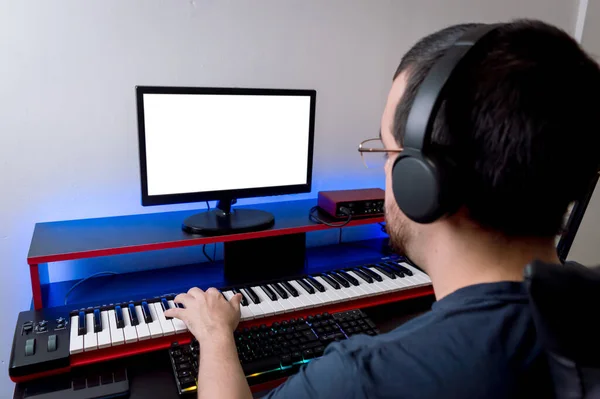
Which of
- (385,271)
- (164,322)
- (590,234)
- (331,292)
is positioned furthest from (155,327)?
(590,234)

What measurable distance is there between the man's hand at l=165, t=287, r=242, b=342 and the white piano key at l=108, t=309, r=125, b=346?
0.10m

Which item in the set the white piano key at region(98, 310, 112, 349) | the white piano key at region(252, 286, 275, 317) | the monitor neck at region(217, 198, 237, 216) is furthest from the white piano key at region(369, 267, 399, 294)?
the white piano key at region(98, 310, 112, 349)

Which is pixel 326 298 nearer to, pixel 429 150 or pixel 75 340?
pixel 75 340

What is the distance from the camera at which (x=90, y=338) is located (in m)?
0.99

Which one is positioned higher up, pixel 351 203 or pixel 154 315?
pixel 351 203

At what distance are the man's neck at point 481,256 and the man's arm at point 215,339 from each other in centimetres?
40

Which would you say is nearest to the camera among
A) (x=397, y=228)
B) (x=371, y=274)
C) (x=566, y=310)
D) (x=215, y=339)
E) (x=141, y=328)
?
(x=566, y=310)

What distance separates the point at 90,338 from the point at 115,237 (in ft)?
0.98

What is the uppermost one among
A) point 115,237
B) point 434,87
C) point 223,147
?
point 434,87

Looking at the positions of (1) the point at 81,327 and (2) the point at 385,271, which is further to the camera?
(2) the point at 385,271

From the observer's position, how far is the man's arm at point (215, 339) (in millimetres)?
791

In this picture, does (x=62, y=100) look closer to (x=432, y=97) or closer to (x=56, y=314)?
(x=56, y=314)

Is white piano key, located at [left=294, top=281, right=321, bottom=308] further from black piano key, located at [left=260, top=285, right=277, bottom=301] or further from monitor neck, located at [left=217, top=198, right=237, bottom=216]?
monitor neck, located at [left=217, top=198, right=237, bottom=216]

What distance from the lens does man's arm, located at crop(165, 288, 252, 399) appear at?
0.79m
